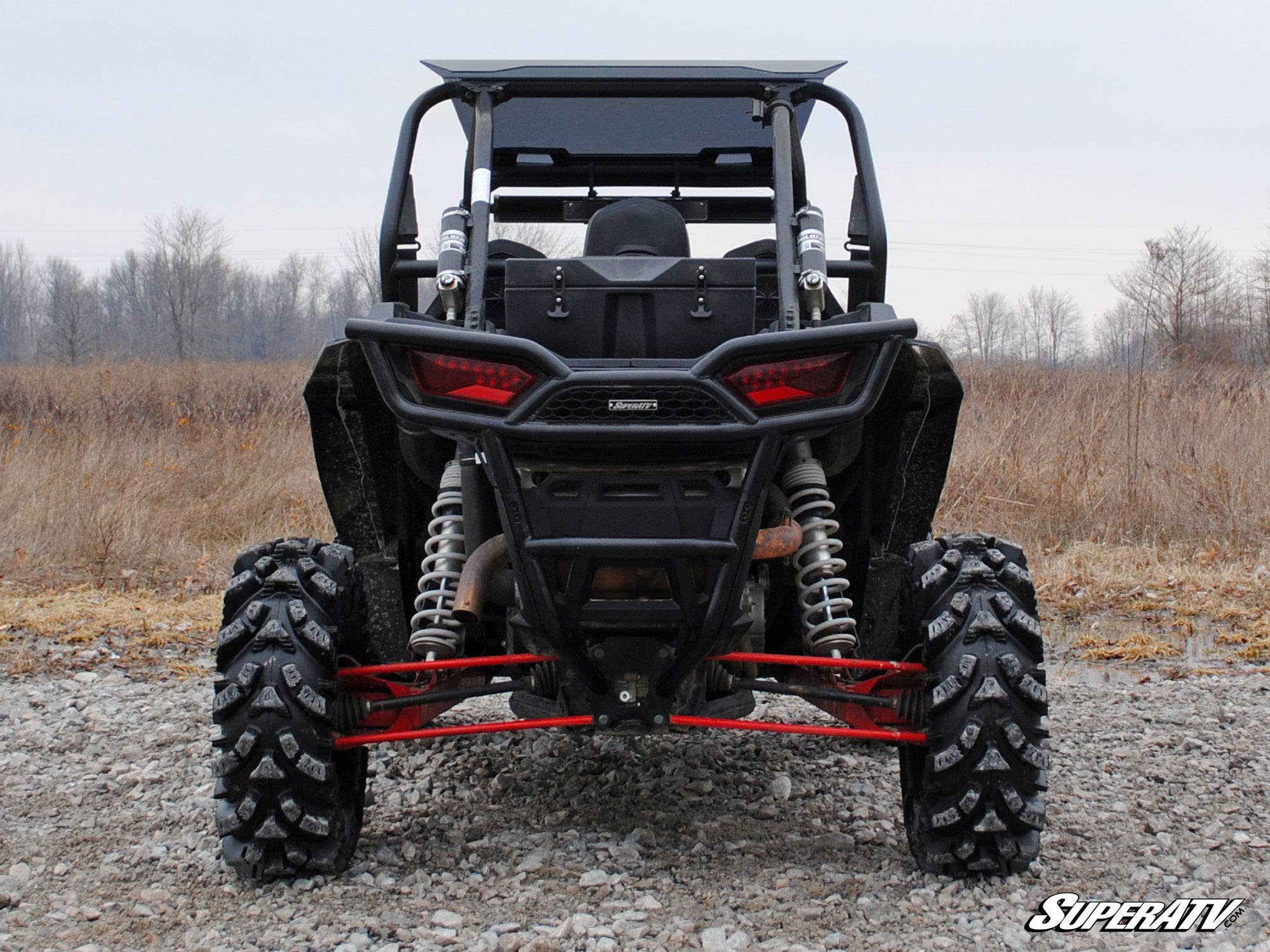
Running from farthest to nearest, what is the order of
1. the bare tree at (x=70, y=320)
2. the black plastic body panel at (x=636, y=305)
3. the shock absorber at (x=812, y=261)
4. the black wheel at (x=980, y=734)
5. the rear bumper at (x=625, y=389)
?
the bare tree at (x=70, y=320), the shock absorber at (x=812, y=261), the black plastic body panel at (x=636, y=305), the black wheel at (x=980, y=734), the rear bumper at (x=625, y=389)

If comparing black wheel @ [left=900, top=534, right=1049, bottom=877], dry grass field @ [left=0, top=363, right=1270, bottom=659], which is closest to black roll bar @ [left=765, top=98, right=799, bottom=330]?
black wheel @ [left=900, top=534, right=1049, bottom=877]

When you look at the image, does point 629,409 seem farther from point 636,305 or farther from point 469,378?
point 636,305

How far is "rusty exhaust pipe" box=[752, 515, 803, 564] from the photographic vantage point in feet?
9.52

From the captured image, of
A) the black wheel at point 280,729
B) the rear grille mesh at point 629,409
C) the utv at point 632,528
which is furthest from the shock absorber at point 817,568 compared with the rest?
the black wheel at point 280,729

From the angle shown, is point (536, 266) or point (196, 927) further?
point (536, 266)

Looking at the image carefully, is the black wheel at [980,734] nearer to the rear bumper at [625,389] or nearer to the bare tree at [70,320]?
the rear bumper at [625,389]

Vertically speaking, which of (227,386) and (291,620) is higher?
(227,386)

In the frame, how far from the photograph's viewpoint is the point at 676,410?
8.27 feet

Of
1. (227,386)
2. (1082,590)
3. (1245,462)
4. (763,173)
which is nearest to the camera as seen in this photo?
(763,173)

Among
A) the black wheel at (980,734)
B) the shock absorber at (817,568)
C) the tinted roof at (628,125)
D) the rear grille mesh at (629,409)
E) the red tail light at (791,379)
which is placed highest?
the tinted roof at (628,125)

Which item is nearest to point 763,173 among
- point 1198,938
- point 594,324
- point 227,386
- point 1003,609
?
point 594,324

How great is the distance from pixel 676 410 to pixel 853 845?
1.30 meters

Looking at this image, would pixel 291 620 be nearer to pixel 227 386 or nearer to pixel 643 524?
pixel 643 524

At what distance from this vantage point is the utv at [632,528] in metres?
2.56
